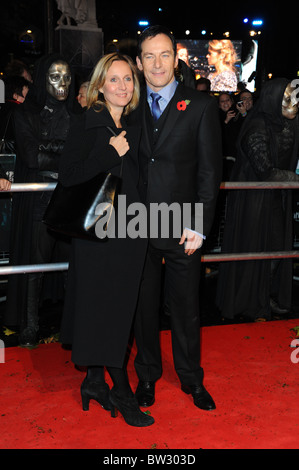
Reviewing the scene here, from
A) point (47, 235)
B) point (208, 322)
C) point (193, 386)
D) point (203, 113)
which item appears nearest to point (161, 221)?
point (203, 113)

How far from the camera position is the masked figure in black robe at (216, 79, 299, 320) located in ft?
14.9

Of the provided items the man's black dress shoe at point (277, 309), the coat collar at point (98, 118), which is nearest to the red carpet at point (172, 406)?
the man's black dress shoe at point (277, 309)

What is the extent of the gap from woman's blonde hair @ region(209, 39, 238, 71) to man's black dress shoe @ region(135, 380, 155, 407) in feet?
65.4

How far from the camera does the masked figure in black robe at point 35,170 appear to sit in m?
3.98

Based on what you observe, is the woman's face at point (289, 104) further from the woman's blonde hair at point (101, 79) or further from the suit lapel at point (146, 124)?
the woman's blonde hair at point (101, 79)

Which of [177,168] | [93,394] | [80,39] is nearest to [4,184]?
[177,168]

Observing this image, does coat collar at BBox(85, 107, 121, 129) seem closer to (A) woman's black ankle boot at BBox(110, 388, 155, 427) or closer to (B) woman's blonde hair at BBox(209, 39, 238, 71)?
(A) woman's black ankle boot at BBox(110, 388, 155, 427)

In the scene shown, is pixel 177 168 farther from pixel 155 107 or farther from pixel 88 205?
pixel 88 205

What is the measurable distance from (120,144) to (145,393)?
4.96 ft

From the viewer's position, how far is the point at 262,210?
4695mm

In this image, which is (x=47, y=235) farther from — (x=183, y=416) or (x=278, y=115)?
(x=278, y=115)

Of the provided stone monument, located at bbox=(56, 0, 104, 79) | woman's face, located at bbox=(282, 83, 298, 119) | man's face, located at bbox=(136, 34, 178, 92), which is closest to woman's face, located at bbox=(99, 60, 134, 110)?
man's face, located at bbox=(136, 34, 178, 92)

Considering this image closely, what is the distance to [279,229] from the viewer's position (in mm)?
4801

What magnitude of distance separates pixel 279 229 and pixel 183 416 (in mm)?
2357
